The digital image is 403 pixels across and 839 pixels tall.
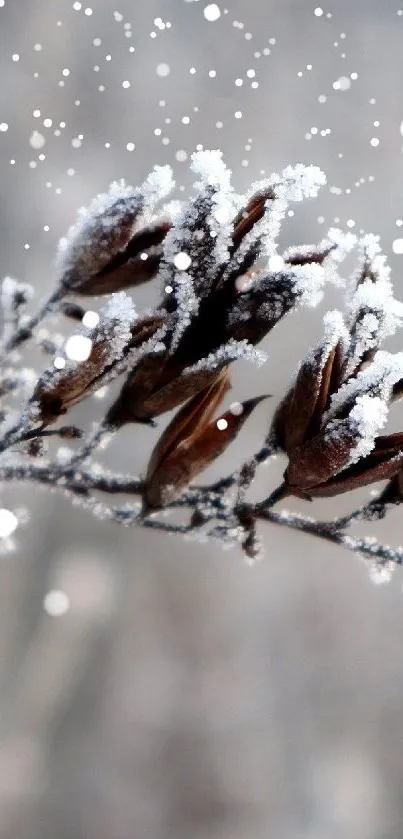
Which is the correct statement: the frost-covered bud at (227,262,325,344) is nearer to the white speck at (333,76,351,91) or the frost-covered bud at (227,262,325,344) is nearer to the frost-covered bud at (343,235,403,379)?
the frost-covered bud at (343,235,403,379)

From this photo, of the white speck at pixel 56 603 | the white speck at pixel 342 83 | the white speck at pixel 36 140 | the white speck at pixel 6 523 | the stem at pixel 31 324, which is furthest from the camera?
the white speck at pixel 56 603

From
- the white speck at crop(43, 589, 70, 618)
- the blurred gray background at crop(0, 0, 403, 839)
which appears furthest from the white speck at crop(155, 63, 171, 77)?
the white speck at crop(43, 589, 70, 618)

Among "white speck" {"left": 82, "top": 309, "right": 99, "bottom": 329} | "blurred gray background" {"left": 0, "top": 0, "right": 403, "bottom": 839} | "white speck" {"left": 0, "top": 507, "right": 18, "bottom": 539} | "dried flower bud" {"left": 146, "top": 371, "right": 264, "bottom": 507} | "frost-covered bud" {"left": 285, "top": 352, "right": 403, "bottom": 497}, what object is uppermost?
"blurred gray background" {"left": 0, "top": 0, "right": 403, "bottom": 839}

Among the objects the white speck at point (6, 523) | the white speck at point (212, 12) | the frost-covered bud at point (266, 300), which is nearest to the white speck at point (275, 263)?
the frost-covered bud at point (266, 300)

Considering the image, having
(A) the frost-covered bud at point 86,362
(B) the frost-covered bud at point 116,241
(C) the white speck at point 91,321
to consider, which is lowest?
(A) the frost-covered bud at point 86,362

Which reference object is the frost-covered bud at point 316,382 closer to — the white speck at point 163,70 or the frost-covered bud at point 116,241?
the frost-covered bud at point 116,241

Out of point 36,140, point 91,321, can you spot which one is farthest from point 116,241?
point 36,140
